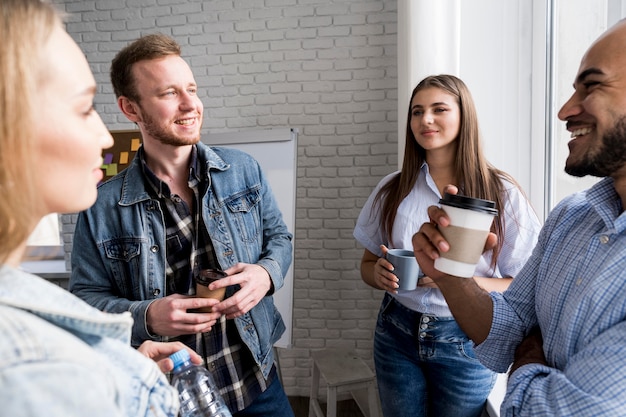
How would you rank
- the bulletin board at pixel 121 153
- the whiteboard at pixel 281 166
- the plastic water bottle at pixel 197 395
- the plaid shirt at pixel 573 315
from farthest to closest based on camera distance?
the bulletin board at pixel 121 153 → the whiteboard at pixel 281 166 → the plastic water bottle at pixel 197 395 → the plaid shirt at pixel 573 315

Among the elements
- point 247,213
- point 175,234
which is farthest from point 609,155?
point 175,234

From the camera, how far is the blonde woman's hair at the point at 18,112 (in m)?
0.48

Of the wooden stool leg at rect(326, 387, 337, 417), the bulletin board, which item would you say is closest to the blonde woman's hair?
the wooden stool leg at rect(326, 387, 337, 417)

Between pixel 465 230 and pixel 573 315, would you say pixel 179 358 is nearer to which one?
pixel 465 230

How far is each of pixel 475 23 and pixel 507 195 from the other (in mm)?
1149

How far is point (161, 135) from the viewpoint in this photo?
1421 mm

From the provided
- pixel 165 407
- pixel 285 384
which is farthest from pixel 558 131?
pixel 285 384

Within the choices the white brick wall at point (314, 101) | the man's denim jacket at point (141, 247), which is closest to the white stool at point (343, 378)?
the white brick wall at point (314, 101)

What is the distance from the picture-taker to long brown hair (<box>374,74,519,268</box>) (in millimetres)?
1588

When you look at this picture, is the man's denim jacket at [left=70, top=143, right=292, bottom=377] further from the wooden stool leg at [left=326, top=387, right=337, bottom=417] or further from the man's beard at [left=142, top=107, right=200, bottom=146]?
the wooden stool leg at [left=326, top=387, right=337, bottom=417]

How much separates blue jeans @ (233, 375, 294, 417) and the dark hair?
42.8 inches

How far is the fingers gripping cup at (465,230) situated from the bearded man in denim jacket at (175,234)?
0.61 meters

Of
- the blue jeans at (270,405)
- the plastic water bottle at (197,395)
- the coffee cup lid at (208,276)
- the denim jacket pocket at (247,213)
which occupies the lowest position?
the blue jeans at (270,405)

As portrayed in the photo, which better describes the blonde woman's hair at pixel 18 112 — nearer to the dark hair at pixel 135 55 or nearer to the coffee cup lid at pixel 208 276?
the coffee cup lid at pixel 208 276
